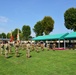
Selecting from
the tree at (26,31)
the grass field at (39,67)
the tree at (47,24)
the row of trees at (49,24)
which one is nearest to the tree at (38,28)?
the row of trees at (49,24)

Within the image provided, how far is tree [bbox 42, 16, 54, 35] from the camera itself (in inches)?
3425

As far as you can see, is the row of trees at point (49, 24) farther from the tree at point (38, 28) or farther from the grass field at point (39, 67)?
the grass field at point (39, 67)

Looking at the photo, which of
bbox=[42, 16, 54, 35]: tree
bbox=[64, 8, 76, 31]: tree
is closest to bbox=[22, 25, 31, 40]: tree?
bbox=[42, 16, 54, 35]: tree

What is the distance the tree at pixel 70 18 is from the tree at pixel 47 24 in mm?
11065

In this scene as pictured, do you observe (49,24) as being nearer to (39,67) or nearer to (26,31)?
(26,31)

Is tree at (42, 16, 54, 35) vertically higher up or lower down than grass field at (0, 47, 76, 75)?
higher up

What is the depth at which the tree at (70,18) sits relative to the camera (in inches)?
2881

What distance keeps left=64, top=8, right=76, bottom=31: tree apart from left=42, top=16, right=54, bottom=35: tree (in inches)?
436

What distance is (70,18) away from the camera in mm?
75875

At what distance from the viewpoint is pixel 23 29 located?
119312 mm

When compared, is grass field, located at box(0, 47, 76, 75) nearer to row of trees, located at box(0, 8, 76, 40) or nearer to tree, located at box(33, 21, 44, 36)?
row of trees, located at box(0, 8, 76, 40)

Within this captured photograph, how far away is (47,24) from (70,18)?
14291 mm

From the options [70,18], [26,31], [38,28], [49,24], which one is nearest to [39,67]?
[70,18]

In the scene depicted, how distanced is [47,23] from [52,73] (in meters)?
74.2
